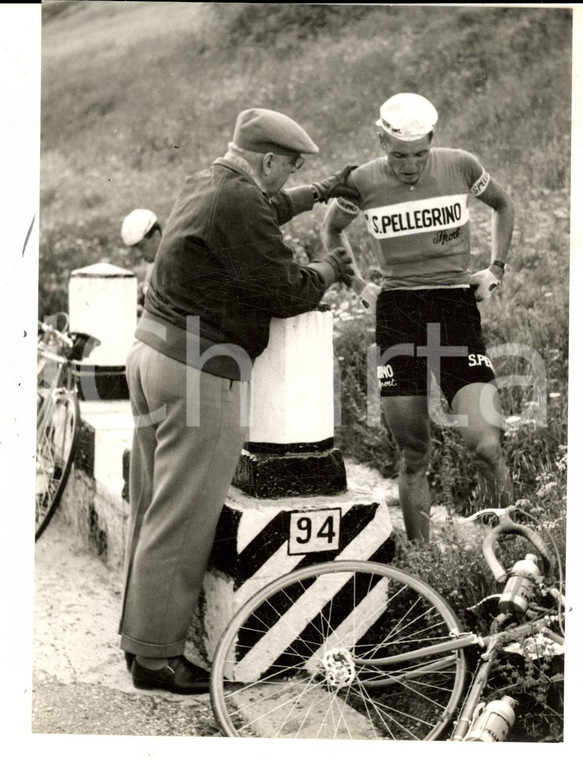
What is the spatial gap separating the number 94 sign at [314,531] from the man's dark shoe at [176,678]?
616 mm

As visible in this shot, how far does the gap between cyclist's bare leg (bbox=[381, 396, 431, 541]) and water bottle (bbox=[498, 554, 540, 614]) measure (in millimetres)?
412

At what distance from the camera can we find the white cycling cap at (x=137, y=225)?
4.66 meters

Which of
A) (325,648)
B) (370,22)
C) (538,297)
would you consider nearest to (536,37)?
(370,22)

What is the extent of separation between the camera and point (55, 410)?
521 centimetres

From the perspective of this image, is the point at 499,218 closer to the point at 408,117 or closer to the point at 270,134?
the point at 408,117

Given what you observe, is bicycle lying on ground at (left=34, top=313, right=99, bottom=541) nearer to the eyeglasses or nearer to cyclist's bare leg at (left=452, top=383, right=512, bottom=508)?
the eyeglasses

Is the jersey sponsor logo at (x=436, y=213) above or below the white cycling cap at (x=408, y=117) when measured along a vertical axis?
below

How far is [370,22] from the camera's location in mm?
4664

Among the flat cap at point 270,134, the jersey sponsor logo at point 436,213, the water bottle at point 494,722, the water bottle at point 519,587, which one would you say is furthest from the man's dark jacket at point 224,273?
the water bottle at point 494,722

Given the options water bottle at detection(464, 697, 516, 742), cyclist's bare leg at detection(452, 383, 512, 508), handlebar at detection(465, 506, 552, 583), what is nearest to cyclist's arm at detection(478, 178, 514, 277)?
cyclist's bare leg at detection(452, 383, 512, 508)

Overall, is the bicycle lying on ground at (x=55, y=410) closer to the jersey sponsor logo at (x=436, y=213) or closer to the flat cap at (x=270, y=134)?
the flat cap at (x=270, y=134)

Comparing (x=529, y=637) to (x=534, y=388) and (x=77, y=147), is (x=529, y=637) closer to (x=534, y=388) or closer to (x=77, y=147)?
(x=534, y=388)

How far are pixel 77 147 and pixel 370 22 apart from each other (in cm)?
129

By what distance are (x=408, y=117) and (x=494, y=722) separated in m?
2.39
